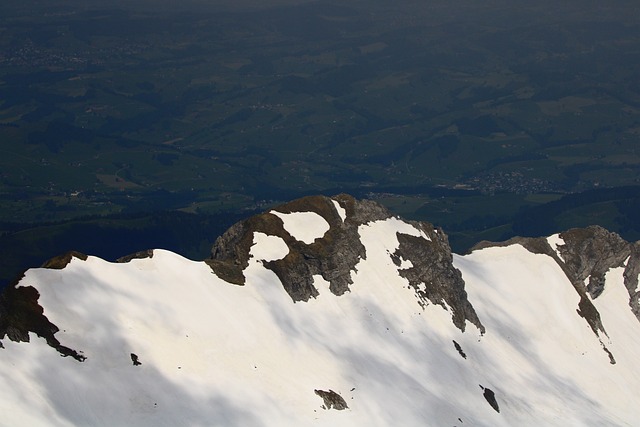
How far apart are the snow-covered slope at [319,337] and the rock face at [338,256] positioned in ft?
0.96

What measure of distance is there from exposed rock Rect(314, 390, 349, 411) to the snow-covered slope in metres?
0.39

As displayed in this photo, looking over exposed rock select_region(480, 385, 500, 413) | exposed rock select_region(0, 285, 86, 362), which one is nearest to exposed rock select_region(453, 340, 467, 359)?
exposed rock select_region(480, 385, 500, 413)

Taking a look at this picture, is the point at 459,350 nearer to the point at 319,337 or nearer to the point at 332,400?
the point at 319,337

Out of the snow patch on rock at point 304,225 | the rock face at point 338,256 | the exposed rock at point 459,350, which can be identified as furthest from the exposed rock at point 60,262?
the exposed rock at point 459,350

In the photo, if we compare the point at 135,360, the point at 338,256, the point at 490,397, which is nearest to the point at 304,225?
Answer: the point at 338,256

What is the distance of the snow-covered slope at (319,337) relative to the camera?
108 metres

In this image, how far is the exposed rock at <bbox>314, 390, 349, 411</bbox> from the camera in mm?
122625

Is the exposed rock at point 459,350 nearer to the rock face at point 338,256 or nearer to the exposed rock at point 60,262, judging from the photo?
the rock face at point 338,256

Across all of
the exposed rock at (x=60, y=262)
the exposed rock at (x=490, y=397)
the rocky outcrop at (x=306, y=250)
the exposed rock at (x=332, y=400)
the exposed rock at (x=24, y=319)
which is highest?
the rocky outcrop at (x=306, y=250)

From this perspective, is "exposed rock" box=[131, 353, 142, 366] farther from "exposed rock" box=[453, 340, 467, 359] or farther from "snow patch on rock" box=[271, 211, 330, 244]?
"exposed rock" box=[453, 340, 467, 359]

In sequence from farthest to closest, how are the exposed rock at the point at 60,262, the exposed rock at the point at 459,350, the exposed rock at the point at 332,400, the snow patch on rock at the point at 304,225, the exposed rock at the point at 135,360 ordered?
1. the snow patch on rock at the point at 304,225
2. the exposed rock at the point at 459,350
3. the exposed rock at the point at 332,400
4. the exposed rock at the point at 60,262
5. the exposed rock at the point at 135,360

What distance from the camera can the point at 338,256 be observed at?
15638cm

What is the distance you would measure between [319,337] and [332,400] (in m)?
15.9

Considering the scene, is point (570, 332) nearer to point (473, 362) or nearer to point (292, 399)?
point (473, 362)
